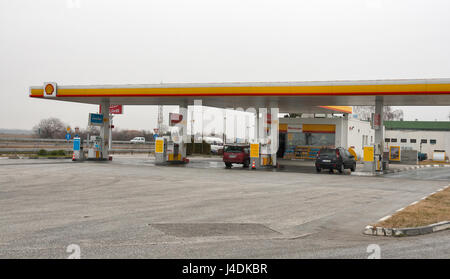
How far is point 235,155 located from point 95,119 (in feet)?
33.3

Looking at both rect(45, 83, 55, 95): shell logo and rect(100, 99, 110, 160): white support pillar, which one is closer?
rect(45, 83, 55, 95): shell logo

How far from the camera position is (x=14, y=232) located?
7785mm

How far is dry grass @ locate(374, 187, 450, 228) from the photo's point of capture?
926 centimetres

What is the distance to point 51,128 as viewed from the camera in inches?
3137

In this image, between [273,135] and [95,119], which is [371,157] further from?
[95,119]

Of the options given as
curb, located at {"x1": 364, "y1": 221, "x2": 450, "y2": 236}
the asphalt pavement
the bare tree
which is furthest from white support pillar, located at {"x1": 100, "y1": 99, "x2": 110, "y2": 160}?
the bare tree

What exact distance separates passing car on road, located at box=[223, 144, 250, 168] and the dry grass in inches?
661

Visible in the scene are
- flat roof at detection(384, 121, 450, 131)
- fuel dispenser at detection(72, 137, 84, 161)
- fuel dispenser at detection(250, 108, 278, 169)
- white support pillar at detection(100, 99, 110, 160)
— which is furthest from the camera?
flat roof at detection(384, 121, 450, 131)

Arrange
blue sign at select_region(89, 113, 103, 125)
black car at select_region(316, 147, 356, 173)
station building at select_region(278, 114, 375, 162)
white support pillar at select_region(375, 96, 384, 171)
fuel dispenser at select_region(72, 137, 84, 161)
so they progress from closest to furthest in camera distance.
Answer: white support pillar at select_region(375, 96, 384, 171) → black car at select_region(316, 147, 356, 173) → fuel dispenser at select_region(72, 137, 84, 161) → blue sign at select_region(89, 113, 103, 125) → station building at select_region(278, 114, 375, 162)

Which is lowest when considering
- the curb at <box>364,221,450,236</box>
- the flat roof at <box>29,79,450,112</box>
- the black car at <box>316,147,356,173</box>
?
the curb at <box>364,221,450,236</box>

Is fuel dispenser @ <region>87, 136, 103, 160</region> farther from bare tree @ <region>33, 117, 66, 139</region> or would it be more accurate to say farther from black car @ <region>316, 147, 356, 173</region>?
bare tree @ <region>33, 117, 66, 139</region>

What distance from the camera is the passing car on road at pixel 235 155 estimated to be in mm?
29016
